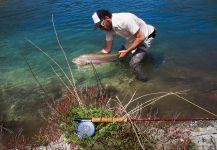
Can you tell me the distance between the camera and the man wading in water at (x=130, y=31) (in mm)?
7848

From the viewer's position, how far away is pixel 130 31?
815 cm

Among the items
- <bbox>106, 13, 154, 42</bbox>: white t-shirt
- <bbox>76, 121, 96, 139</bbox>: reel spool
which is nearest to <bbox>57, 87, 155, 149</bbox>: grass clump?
<bbox>76, 121, 96, 139</bbox>: reel spool

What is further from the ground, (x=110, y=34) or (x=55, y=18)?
(x=110, y=34)

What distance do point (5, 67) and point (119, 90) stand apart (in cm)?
385

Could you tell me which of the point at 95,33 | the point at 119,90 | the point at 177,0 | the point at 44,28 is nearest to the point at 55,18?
the point at 44,28

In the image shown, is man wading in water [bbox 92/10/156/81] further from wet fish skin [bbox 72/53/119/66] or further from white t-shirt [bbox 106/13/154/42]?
wet fish skin [bbox 72/53/119/66]

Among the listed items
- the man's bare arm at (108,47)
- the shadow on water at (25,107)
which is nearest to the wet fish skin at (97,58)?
the man's bare arm at (108,47)

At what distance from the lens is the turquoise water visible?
8.12m

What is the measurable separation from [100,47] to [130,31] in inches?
124

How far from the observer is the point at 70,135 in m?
5.68

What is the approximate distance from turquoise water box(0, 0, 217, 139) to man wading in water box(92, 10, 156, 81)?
0.44m

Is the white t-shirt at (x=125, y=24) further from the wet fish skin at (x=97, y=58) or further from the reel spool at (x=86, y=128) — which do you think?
the reel spool at (x=86, y=128)

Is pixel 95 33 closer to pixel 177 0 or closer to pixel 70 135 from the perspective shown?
pixel 177 0

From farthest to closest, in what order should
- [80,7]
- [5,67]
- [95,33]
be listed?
[80,7], [95,33], [5,67]
